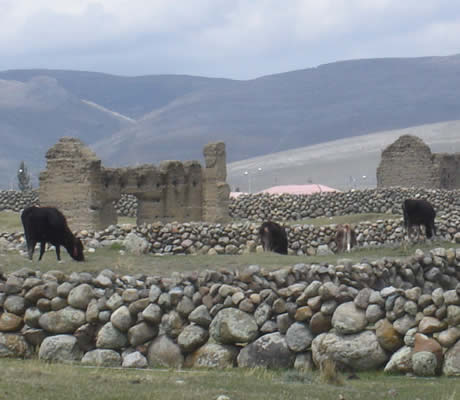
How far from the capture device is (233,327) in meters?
11.5

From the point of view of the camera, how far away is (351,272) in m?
14.1

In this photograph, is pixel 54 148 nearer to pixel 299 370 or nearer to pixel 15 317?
pixel 15 317

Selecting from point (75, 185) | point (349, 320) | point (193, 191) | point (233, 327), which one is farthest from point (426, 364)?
point (193, 191)

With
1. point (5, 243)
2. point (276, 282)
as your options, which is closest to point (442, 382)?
point (276, 282)

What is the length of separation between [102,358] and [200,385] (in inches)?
99.8

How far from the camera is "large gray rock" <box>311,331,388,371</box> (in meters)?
10.7

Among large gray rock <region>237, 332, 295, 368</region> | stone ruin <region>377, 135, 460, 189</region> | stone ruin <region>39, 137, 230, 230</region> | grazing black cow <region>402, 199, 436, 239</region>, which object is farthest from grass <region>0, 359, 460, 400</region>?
stone ruin <region>377, 135, 460, 189</region>

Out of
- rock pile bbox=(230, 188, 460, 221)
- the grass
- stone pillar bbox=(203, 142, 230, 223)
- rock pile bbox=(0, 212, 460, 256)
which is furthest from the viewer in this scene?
rock pile bbox=(230, 188, 460, 221)

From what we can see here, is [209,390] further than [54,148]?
No

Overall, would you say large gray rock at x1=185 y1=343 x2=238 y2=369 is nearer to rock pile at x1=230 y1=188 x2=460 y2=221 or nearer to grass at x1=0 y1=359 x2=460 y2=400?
grass at x1=0 y1=359 x2=460 y2=400

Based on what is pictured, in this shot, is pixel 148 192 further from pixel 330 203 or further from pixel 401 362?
pixel 401 362

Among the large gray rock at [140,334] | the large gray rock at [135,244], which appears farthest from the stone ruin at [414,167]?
the large gray rock at [140,334]

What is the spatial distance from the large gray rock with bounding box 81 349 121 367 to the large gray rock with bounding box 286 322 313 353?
2.07 metres

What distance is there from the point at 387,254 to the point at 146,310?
11549 mm
